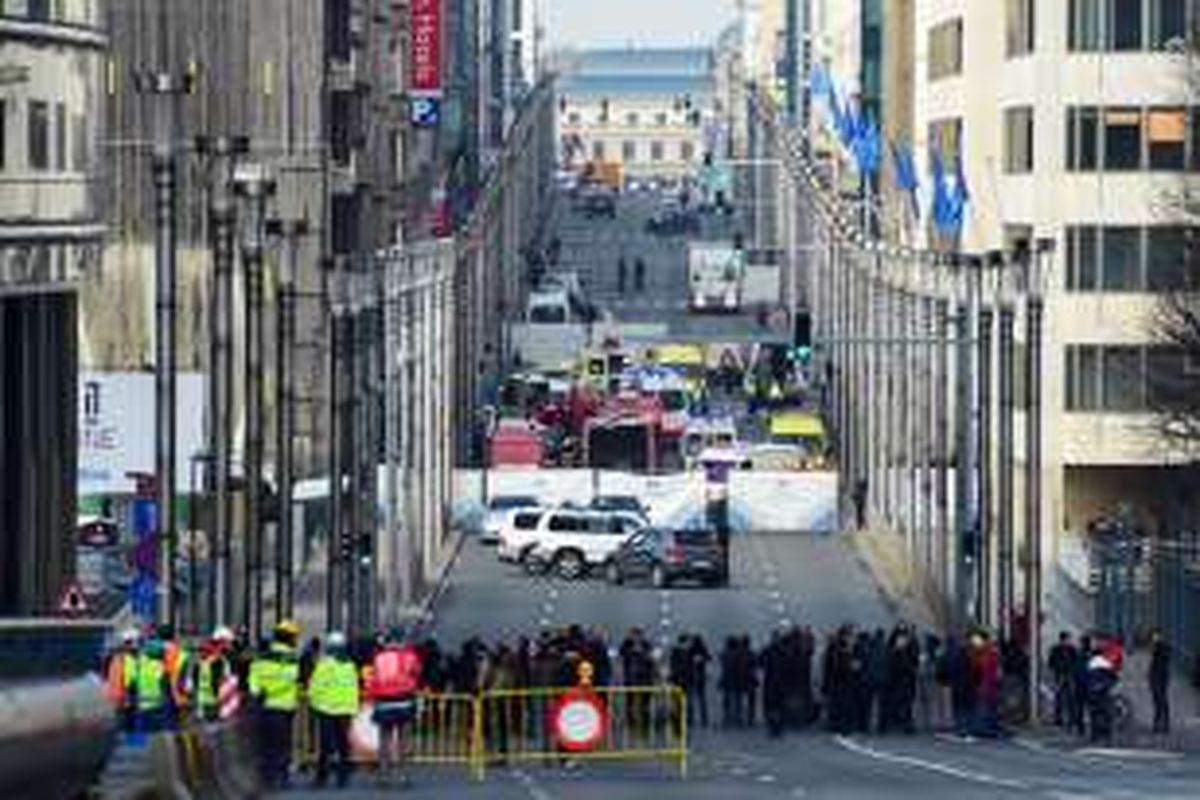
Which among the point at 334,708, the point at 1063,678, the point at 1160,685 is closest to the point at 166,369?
the point at 1063,678

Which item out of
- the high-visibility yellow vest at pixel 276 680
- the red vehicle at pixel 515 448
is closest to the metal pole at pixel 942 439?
the red vehicle at pixel 515 448

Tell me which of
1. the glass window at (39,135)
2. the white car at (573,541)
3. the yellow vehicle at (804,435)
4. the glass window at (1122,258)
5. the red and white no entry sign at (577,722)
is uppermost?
the glass window at (39,135)

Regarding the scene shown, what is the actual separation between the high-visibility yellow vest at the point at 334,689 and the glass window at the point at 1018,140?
205ft

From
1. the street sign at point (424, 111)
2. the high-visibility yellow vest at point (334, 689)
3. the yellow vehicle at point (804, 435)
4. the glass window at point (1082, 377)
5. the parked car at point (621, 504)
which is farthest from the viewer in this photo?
the street sign at point (424, 111)

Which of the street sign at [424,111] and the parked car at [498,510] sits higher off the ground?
the street sign at [424,111]

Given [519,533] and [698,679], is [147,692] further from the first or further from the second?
[519,533]

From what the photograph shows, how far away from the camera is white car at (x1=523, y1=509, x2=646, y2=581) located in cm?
10075

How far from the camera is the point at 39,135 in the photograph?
6606 cm

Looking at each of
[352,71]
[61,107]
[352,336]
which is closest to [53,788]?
[61,107]

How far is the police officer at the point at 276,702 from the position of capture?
144 ft

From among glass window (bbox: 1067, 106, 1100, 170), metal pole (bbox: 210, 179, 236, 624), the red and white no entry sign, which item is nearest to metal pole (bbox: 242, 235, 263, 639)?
metal pole (bbox: 210, 179, 236, 624)

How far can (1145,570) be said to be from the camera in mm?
80500

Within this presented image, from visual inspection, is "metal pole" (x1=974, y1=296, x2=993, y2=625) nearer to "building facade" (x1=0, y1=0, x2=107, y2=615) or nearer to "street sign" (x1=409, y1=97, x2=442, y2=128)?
"building facade" (x1=0, y1=0, x2=107, y2=615)

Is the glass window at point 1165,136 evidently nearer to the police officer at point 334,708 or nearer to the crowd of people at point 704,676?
the crowd of people at point 704,676
